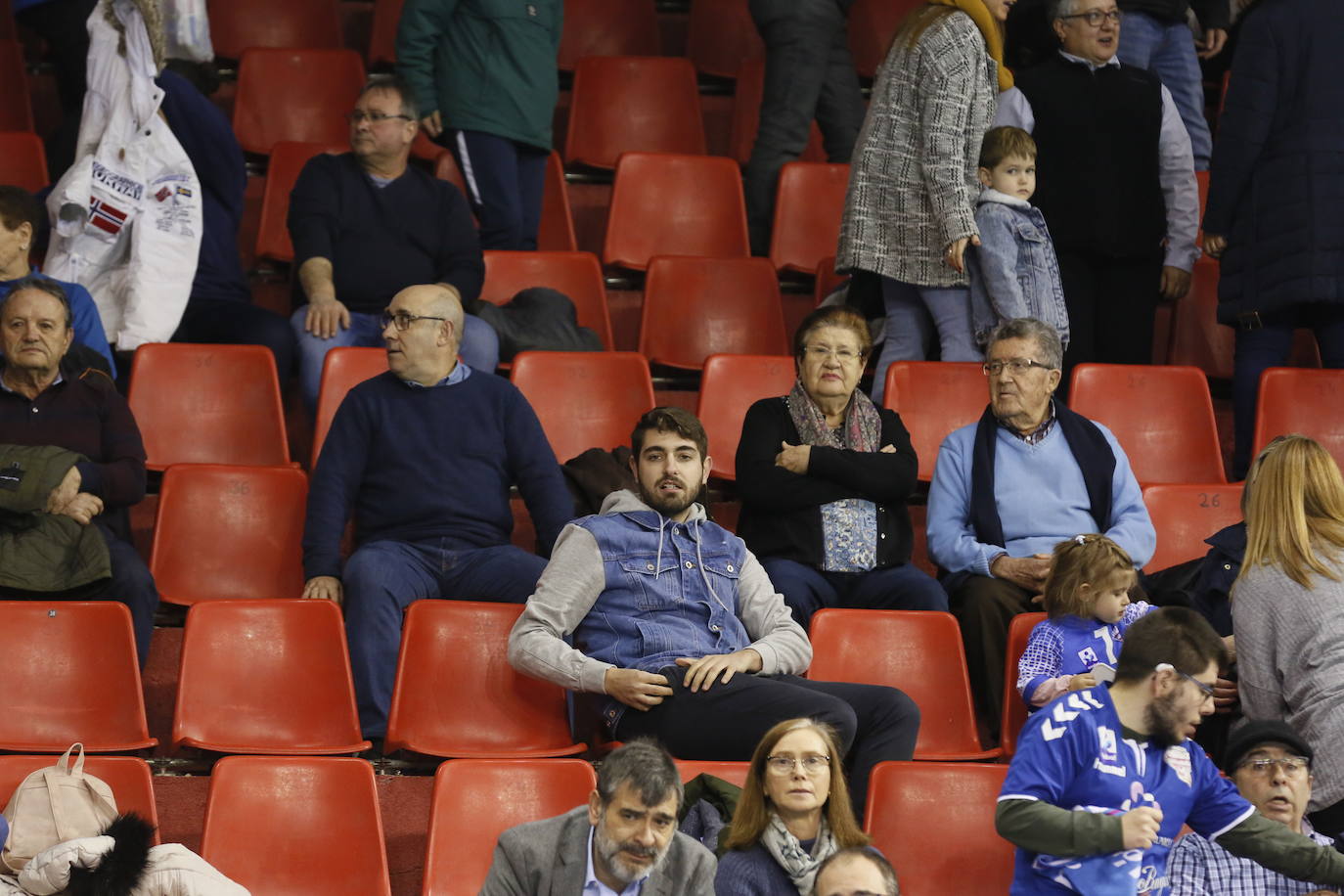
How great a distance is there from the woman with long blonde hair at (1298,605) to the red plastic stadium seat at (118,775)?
2.01 metres

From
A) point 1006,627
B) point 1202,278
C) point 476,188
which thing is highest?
point 476,188

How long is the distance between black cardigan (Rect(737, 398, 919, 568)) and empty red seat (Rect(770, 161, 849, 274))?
1597mm

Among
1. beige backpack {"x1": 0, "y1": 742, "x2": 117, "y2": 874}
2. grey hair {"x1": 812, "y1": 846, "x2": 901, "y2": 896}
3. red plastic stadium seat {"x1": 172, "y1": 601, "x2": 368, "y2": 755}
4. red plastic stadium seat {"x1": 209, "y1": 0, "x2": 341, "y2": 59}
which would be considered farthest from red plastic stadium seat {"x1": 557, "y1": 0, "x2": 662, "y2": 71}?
grey hair {"x1": 812, "y1": 846, "x2": 901, "y2": 896}

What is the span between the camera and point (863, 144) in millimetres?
5152

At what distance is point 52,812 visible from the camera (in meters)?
3.31

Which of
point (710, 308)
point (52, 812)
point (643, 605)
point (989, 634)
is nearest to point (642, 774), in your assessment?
point (643, 605)

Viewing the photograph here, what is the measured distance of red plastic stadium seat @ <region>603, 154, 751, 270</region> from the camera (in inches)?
235

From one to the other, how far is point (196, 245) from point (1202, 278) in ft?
9.13

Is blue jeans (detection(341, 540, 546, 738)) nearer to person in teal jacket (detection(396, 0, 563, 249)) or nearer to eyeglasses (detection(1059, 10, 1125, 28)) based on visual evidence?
person in teal jacket (detection(396, 0, 563, 249))

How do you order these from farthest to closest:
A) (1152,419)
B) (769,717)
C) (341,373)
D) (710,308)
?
1. (710,308)
2. (1152,419)
3. (341,373)
4. (769,717)

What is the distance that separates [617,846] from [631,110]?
3816 millimetres

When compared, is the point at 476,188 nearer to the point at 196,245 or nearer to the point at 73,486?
the point at 196,245

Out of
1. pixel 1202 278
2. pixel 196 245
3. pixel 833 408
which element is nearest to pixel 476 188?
pixel 196 245

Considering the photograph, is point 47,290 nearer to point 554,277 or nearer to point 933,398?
point 554,277
